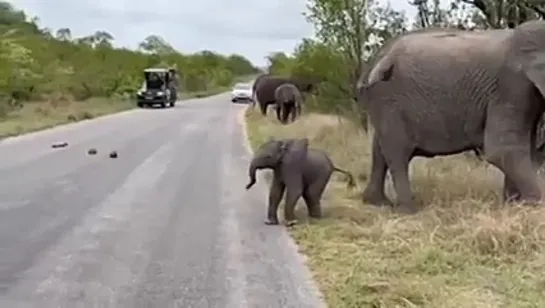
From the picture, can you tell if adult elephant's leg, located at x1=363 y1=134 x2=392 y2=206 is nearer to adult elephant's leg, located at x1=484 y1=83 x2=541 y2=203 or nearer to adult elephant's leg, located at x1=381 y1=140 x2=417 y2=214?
adult elephant's leg, located at x1=381 y1=140 x2=417 y2=214

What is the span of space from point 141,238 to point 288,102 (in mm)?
22560

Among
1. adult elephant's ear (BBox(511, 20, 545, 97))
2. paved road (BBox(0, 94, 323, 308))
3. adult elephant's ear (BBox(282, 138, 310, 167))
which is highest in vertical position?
adult elephant's ear (BBox(511, 20, 545, 97))

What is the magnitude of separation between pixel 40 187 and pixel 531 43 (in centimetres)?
732

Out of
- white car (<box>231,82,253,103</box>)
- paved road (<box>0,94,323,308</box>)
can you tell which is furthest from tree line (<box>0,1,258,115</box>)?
paved road (<box>0,94,323,308</box>)

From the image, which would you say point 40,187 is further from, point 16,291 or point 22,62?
point 22,62

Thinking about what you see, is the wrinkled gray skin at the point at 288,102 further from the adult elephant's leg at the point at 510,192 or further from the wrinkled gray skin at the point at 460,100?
the adult elephant's leg at the point at 510,192

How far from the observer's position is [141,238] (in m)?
9.86

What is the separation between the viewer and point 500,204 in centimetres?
A: 1065

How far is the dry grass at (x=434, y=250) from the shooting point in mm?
7004

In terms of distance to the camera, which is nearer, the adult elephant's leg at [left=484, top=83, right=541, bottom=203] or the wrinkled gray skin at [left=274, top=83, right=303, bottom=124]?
the adult elephant's leg at [left=484, top=83, right=541, bottom=203]

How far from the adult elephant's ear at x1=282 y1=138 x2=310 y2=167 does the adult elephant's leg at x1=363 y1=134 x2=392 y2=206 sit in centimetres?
161

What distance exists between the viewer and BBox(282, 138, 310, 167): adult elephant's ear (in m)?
10.6

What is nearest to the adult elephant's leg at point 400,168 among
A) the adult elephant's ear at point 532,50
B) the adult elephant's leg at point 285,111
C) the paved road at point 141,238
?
the paved road at point 141,238

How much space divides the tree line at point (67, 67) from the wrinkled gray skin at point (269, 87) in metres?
9.78
